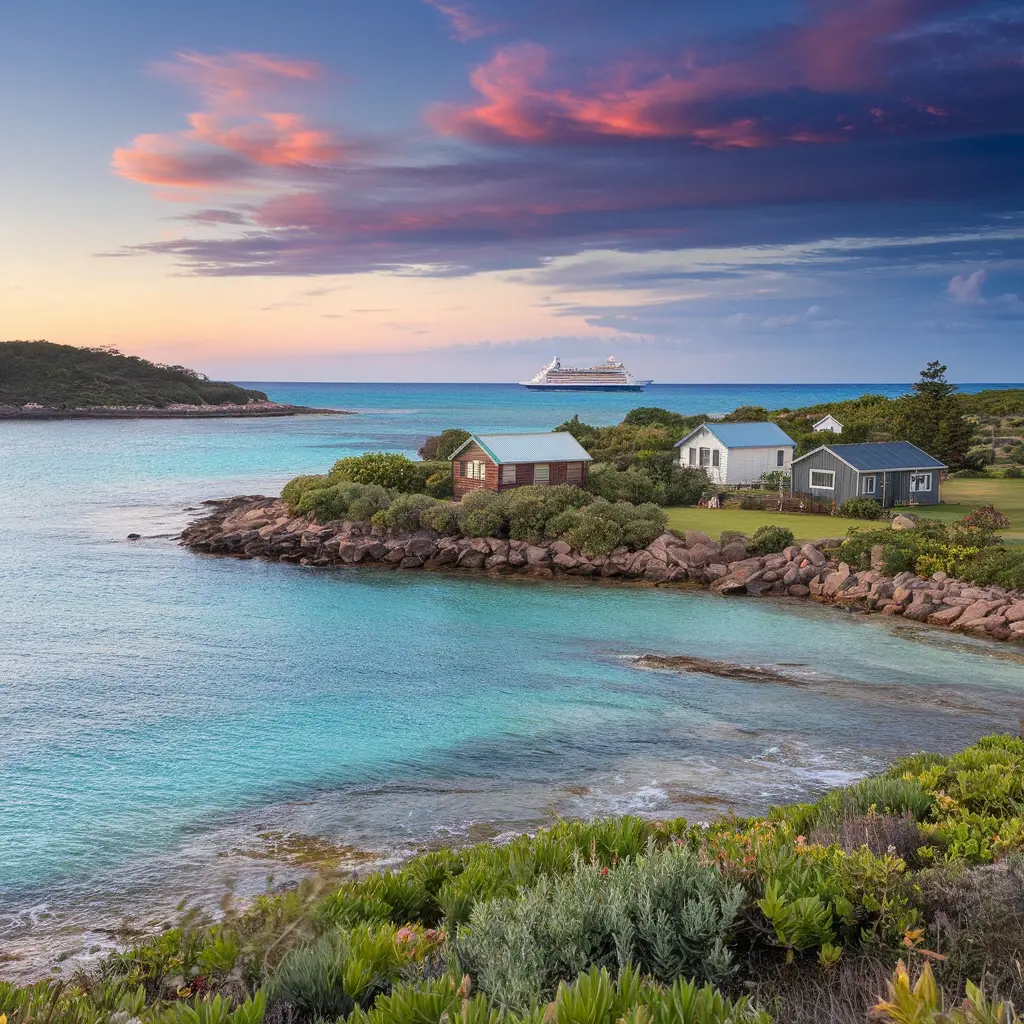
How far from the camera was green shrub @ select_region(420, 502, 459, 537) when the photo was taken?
40250 mm

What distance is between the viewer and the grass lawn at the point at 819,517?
129 feet

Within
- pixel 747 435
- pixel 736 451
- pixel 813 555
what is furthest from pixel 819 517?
pixel 813 555

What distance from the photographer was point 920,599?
28781 mm

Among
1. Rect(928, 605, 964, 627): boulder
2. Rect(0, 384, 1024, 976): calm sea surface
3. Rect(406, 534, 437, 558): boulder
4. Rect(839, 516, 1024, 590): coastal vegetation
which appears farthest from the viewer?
Rect(406, 534, 437, 558): boulder

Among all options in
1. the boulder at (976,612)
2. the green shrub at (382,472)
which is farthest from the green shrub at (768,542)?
the green shrub at (382,472)

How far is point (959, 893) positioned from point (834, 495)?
133 feet

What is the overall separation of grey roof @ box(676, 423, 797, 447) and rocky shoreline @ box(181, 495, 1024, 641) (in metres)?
15.9

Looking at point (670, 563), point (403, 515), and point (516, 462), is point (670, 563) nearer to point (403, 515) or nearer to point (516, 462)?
point (403, 515)

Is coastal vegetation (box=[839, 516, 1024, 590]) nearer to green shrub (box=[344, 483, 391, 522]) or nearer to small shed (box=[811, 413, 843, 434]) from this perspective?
green shrub (box=[344, 483, 391, 522])

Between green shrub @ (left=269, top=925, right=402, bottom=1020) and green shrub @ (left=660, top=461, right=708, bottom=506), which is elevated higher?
green shrub @ (left=660, top=461, right=708, bottom=506)

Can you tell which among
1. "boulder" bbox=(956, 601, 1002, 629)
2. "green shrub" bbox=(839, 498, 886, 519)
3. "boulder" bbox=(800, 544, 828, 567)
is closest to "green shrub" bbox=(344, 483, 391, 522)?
"boulder" bbox=(800, 544, 828, 567)

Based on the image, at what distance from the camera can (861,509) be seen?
4291cm

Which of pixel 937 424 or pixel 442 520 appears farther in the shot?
pixel 937 424

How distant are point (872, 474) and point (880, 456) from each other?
1259mm
